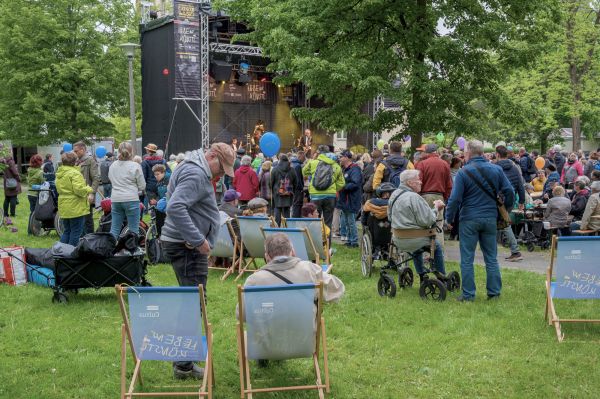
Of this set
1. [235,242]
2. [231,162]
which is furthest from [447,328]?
[235,242]

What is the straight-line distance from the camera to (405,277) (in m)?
8.25

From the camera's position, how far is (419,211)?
24.7 ft

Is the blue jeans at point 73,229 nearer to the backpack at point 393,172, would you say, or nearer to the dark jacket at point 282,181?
the dark jacket at point 282,181

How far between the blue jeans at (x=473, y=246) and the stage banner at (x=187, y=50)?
1781cm

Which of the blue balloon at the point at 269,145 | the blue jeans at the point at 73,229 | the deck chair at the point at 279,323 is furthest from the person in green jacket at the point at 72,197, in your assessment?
the blue balloon at the point at 269,145

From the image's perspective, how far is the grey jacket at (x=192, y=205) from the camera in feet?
16.4

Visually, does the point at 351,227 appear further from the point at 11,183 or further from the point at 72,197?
the point at 11,183

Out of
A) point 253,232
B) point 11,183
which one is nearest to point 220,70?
point 11,183

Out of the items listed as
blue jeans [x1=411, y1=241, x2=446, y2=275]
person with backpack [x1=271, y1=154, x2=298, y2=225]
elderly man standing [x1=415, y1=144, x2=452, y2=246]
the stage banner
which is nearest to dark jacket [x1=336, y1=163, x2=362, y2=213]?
person with backpack [x1=271, y1=154, x2=298, y2=225]

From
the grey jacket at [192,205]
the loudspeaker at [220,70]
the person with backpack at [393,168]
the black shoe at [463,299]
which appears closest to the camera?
the grey jacket at [192,205]

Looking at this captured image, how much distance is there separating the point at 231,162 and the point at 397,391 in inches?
83.8

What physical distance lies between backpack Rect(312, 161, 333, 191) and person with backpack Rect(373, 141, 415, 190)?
2.80 feet

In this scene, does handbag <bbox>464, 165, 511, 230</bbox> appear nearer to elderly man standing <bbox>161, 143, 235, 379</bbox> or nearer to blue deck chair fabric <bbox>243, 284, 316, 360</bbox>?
elderly man standing <bbox>161, 143, 235, 379</bbox>

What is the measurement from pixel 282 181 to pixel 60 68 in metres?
17.7
